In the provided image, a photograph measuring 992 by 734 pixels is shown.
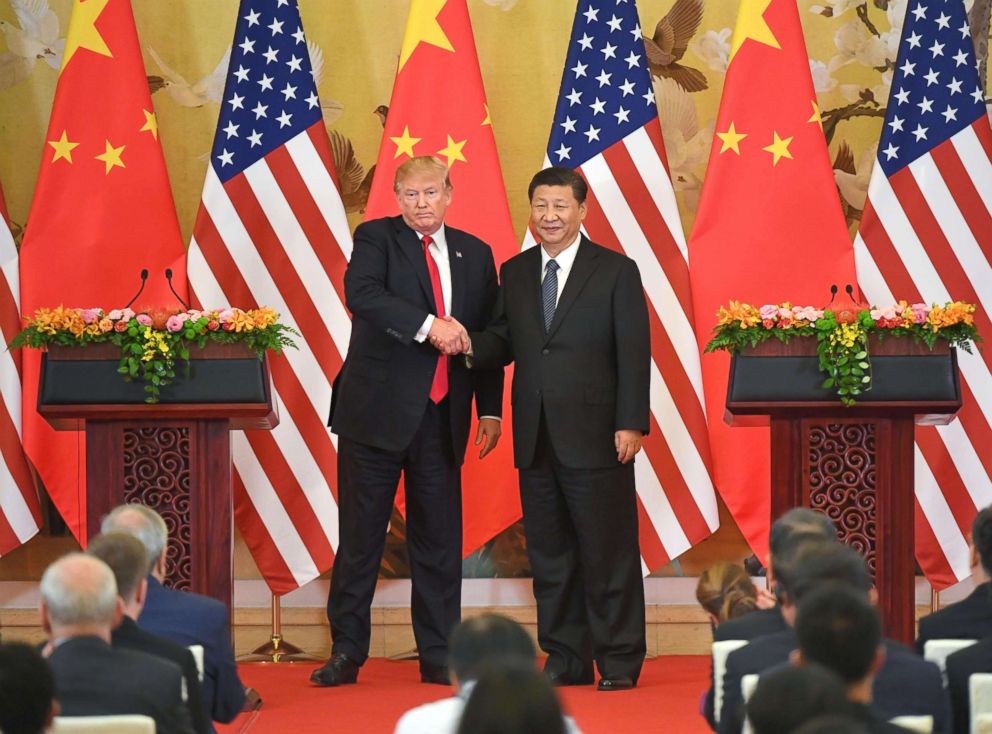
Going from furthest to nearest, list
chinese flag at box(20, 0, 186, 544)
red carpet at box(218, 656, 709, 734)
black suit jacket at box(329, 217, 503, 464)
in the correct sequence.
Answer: chinese flag at box(20, 0, 186, 544), black suit jacket at box(329, 217, 503, 464), red carpet at box(218, 656, 709, 734)

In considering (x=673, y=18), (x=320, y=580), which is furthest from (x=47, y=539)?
(x=673, y=18)

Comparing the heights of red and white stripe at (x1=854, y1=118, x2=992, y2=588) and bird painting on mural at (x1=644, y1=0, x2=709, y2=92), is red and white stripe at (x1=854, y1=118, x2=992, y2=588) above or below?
below

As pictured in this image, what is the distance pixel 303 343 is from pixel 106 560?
3.69 metres

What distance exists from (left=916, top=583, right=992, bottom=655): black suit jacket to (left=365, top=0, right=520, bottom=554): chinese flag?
3521mm

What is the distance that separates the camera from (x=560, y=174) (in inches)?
244

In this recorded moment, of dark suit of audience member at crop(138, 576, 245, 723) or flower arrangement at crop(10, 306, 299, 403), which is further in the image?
flower arrangement at crop(10, 306, 299, 403)

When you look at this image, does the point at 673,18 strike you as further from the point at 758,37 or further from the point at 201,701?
the point at 201,701

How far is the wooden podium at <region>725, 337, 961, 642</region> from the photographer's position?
570cm

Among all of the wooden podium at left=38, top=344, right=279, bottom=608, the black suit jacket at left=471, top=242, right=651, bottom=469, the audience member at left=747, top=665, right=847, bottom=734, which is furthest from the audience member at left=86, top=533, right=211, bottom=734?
the black suit jacket at left=471, top=242, right=651, bottom=469

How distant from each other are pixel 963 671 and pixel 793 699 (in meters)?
1.18

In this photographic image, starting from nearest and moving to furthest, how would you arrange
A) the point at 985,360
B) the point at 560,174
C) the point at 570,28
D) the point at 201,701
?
the point at 201,701 < the point at 560,174 < the point at 985,360 < the point at 570,28

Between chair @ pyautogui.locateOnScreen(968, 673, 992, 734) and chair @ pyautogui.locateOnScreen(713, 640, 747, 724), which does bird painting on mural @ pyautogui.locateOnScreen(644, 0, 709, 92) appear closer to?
chair @ pyautogui.locateOnScreen(713, 640, 747, 724)

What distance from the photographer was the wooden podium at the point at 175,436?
581 cm

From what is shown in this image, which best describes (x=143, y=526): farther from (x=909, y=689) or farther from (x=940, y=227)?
(x=940, y=227)
